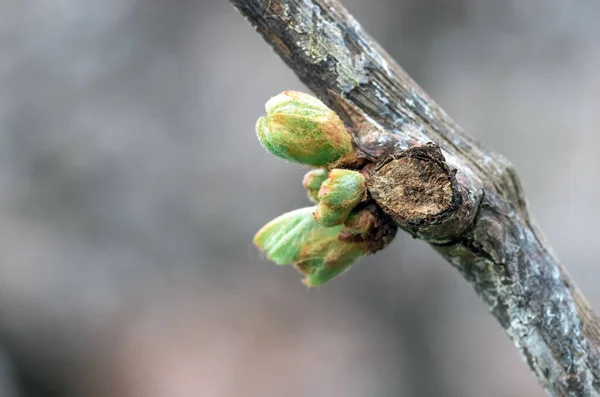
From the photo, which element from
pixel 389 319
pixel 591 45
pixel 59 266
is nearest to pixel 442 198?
pixel 389 319

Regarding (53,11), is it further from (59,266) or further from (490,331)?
(490,331)

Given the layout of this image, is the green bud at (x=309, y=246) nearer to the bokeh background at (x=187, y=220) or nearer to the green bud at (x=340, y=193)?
the green bud at (x=340, y=193)

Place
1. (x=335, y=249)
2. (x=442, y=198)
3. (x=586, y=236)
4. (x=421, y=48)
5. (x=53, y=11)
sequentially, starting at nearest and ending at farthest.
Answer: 1. (x=442, y=198)
2. (x=335, y=249)
3. (x=586, y=236)
4. (x=53, y=11)
5. (x=421, y=48)

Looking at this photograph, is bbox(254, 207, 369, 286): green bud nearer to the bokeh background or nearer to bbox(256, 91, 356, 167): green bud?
bbox(256, 91, 356, 167): green bud

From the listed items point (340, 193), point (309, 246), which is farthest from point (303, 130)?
point (309, 246)

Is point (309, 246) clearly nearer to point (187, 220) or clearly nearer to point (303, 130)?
point (303, 130)

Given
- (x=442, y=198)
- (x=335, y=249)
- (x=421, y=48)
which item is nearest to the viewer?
(x=442, y=198)

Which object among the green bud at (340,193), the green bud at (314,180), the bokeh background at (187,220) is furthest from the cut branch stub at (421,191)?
the bokeh background at (187,220)
